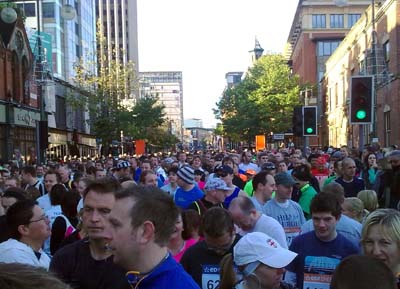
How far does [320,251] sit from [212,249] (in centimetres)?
94

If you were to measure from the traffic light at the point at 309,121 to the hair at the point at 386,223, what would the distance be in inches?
535

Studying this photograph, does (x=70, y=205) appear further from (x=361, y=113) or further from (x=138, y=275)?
(x=361, y=113)

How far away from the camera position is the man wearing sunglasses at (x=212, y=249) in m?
4.62

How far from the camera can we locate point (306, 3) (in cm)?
7250

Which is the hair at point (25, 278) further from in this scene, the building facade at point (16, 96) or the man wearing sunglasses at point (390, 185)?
the building facade at point (16, 96)

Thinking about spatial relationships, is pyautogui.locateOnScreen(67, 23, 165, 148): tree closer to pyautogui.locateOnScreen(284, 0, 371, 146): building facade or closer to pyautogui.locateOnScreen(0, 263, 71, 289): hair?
pyautogui.locateOnScreen(284, 0, 371, 146): building facade

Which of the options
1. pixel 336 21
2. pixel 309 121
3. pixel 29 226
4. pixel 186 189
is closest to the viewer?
pixel 29 226

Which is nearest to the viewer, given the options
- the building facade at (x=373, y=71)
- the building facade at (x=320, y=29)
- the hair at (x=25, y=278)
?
the hair at (x=25, y=278)

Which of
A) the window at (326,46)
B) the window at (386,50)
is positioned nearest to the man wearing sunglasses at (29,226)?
the window at (386,50)

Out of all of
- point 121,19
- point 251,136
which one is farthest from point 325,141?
point 121,19

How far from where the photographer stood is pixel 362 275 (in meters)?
2.60

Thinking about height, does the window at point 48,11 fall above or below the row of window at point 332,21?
below

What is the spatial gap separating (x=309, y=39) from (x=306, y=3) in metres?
4.73

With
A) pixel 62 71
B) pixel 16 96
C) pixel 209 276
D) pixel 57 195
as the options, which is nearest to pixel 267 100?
pixel 62 71
